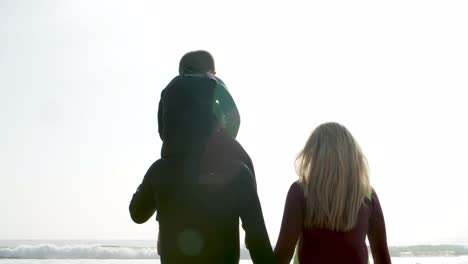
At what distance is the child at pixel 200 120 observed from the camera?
138 inches

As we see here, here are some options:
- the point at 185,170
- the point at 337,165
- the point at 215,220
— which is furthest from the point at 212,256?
the point at 337,165

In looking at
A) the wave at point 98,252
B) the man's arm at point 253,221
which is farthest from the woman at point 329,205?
the wave at point 98,252

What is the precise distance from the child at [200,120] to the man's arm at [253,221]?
16 cm

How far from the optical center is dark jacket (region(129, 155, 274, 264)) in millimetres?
3416

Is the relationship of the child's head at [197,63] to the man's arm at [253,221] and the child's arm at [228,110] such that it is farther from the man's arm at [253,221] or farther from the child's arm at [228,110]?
the man's arm at [253,221]

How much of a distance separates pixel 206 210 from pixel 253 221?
283mm

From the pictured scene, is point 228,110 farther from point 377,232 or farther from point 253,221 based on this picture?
point 377,232

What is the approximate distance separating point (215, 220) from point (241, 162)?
0.37 m

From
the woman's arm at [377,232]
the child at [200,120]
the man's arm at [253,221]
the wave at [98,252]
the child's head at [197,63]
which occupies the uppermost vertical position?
the child's head at [197,63]

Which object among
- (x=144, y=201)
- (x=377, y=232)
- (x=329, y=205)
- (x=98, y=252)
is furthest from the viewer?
(x=98, y=252)

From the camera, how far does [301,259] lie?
4.17 meters

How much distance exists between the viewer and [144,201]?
3598 millimetres

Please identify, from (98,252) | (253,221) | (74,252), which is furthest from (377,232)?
(98,252)

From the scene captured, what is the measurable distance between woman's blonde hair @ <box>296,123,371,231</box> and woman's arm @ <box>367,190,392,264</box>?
0.60 feet
